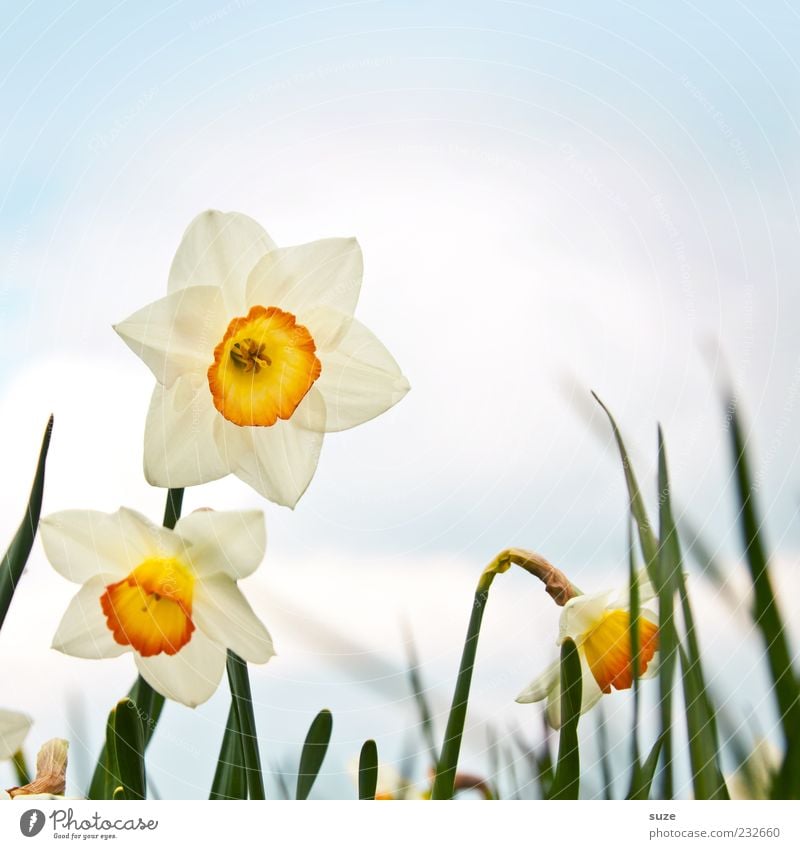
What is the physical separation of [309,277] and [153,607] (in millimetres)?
340

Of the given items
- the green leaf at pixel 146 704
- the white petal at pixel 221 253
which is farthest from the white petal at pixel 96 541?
the white petal at pixel 221 253

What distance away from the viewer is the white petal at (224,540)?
34.3 inches

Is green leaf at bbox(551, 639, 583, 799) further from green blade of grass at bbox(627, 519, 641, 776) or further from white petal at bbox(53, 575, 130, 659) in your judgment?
white petal at bbox(53, 575, 130, 659)

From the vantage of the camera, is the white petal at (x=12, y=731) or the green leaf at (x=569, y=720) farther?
the white petal at (x=12, y=731)

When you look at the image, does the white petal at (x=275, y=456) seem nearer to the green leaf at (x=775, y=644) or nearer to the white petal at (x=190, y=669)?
the white petal at (x=190, y=669)

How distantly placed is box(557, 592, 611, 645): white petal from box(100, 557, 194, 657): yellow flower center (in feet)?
1.12

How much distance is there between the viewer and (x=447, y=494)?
1.01 metres

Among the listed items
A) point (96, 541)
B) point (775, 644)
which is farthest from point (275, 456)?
point (775, 644)

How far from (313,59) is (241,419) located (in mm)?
420

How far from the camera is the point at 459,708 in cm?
87

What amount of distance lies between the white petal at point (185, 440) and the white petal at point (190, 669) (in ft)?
0.48

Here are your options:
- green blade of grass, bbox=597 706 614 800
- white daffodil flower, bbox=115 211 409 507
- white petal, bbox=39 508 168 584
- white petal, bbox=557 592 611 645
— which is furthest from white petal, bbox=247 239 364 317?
green blade of grass, bbox=597 706 614 800
